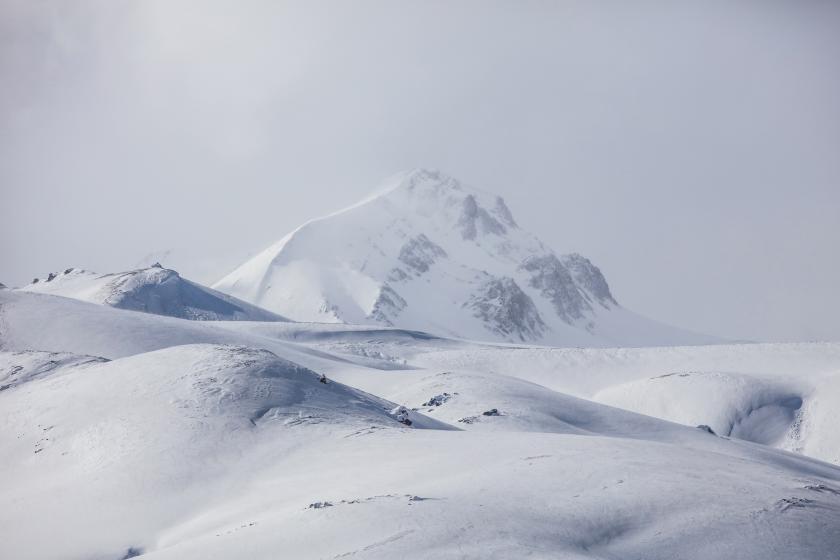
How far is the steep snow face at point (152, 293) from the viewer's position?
5518 inches

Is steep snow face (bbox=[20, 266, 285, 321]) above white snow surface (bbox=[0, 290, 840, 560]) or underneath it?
above

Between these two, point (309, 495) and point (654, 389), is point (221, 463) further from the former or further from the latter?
point (654, 389)

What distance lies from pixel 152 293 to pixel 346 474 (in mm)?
133956

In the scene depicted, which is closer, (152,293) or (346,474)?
(346,474)

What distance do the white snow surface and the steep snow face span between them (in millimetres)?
93135

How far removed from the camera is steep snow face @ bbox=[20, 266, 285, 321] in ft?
460

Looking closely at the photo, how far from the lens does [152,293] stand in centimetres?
14638

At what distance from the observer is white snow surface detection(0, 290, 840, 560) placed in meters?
16.1

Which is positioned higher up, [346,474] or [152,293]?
[152,293]

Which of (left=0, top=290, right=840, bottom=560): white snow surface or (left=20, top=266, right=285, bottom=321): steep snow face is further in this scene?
(left=20, top=266, right=285, bottom=321): steep snow face

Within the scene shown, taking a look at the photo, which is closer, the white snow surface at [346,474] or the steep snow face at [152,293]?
the white snow surface at [346,474]

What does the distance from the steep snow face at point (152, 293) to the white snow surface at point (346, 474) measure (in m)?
93.1

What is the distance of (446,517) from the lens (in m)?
16.4

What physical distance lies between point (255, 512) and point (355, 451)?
5520mm
